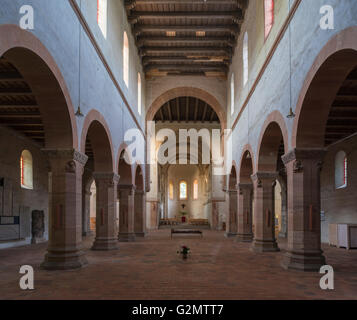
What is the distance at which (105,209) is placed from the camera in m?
16.9

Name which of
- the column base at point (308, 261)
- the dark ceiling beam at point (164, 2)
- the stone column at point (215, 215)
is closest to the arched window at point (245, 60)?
the dark ceiling beam at point (164, 2)

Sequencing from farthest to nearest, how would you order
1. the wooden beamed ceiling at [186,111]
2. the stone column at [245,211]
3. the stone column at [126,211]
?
the wooden beamed ceiling at [186,111]
the stone column at [126,211]
the stone column at [245,211]

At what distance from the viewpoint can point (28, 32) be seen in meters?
7.96

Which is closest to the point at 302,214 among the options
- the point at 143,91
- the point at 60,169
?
the point at 60,169

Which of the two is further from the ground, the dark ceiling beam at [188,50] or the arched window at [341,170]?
the dark ceiling beam at [188,50]

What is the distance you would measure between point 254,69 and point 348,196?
7788mm

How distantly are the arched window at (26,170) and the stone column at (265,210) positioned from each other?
1245cm

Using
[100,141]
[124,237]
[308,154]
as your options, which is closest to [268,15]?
[308,154]

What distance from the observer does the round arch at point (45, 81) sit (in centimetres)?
750

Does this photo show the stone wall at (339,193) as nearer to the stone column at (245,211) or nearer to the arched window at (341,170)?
the arched window at (341,170)

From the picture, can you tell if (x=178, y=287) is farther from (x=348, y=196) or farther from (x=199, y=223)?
(x=199, y=223)

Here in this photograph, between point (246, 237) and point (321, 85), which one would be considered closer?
point (321, 85)

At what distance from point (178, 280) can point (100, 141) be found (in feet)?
25.3

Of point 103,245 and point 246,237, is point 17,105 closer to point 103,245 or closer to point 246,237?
point 103,245
